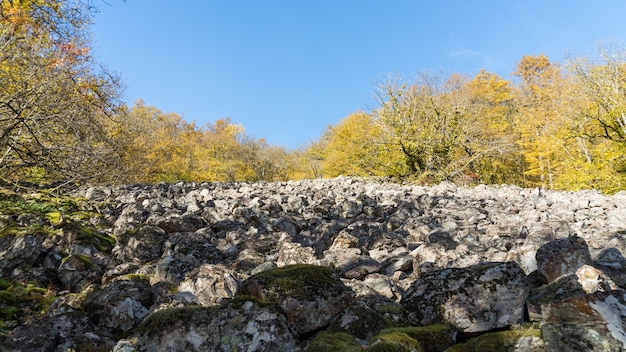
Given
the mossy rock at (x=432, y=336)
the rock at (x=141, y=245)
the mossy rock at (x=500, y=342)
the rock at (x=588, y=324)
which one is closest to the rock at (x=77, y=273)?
the rock at (x=141, y=245)

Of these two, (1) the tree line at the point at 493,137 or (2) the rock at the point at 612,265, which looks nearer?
(2) the rock at the point at 612,265

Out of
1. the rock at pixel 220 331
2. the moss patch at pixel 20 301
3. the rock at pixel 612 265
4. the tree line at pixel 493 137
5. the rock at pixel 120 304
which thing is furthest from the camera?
the tree line at pixel 493 137

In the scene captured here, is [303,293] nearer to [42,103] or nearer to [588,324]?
[588,324]

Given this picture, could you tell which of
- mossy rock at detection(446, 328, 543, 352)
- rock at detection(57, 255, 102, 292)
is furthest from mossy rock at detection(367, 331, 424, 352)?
rock at detection(57, 255, 102, 292)

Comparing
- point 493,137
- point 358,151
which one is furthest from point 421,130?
point 493,137

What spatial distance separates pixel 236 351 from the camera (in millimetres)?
2449

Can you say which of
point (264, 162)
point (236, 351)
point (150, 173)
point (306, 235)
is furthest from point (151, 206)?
point (264, 162)

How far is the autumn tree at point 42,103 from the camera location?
6.32 meters

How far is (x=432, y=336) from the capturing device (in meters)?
2.64

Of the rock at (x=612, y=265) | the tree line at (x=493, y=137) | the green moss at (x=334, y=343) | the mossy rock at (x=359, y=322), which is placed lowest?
the green moss at (x=334, y=343)

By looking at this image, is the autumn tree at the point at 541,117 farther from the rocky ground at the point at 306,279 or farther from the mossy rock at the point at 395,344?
the mossy rock at the point at 395,344

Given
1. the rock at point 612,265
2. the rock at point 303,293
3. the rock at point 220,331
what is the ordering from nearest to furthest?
the rock at point 220,331 < the rock at point 303,293 < the rock at point 612,265

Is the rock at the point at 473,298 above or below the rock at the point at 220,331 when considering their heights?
above

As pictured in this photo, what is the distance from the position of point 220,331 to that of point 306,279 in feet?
2.95
